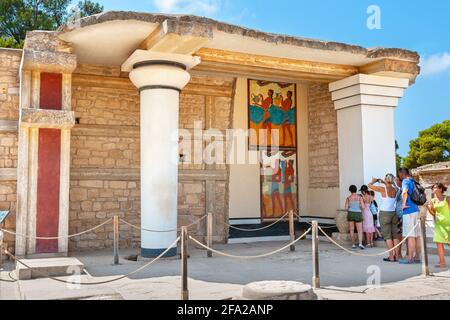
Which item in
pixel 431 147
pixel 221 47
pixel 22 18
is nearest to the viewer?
pixel 221 47

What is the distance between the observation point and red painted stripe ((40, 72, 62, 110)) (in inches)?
313

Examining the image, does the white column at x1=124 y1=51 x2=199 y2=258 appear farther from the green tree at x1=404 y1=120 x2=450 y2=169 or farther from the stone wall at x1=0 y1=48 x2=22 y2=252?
the green tree at x1=404 y1=120 x2=450 y2=169

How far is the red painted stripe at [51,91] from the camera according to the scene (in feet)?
26.1

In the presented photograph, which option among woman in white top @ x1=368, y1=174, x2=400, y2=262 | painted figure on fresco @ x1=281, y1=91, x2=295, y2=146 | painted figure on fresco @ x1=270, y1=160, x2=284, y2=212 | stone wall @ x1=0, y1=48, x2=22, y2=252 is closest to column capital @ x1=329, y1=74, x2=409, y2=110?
painted figure on fresco @ x1=281, y1=91, x2=295, y2=146

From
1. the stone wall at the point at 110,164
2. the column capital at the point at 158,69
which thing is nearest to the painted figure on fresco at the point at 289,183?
the stone wall at the point at 110,164

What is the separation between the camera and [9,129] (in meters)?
8.07

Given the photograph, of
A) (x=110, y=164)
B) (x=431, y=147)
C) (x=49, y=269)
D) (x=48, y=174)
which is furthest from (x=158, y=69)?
(x=431, y=147)

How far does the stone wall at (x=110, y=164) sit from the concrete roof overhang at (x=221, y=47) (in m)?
0.61

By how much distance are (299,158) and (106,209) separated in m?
5.24

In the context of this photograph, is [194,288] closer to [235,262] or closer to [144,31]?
[235,262]

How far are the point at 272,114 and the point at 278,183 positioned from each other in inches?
70.3

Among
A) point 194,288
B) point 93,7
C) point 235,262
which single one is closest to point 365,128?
point 235,262

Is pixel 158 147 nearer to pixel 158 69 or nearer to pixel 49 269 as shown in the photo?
pixel 158 69

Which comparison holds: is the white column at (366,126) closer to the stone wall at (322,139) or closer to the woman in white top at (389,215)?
the stone wall at (322,139)
